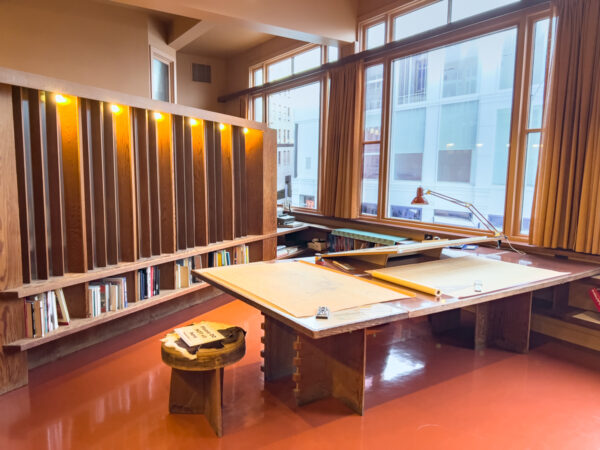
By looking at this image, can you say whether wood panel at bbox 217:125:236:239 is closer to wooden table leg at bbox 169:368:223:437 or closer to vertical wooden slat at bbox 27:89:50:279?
vertical wooden slat at bbox 27:89:50:279

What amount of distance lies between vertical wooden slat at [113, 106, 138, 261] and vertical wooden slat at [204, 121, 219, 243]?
2.91 feet

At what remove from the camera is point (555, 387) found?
269 cm

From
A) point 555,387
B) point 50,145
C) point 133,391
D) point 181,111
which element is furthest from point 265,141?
point 555,387

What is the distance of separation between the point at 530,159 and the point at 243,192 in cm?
288

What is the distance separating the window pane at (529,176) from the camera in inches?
143

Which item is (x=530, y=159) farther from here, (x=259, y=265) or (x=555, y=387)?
(x=259, y=265)

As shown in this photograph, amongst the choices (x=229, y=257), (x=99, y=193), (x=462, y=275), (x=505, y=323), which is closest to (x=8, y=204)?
(x=99, y=193)

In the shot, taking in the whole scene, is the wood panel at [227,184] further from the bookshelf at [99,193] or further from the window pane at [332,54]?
the window pane at [332,54]

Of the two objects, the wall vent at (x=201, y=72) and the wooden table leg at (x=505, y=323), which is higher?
the wall vent at (x=201, y=72)

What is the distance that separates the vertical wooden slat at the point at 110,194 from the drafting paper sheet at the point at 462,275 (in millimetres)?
1986

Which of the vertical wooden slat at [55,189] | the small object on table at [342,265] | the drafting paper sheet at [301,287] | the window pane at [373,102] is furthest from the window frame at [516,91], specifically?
the vertical wooden slat at [55,189]

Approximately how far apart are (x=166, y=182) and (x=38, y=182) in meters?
1.11

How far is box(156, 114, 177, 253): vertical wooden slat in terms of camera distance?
3.62m

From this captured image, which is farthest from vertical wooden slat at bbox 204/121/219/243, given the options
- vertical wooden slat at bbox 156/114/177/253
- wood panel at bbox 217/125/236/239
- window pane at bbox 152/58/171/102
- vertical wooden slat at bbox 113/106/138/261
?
window pane at bbox 152/58/171/102
